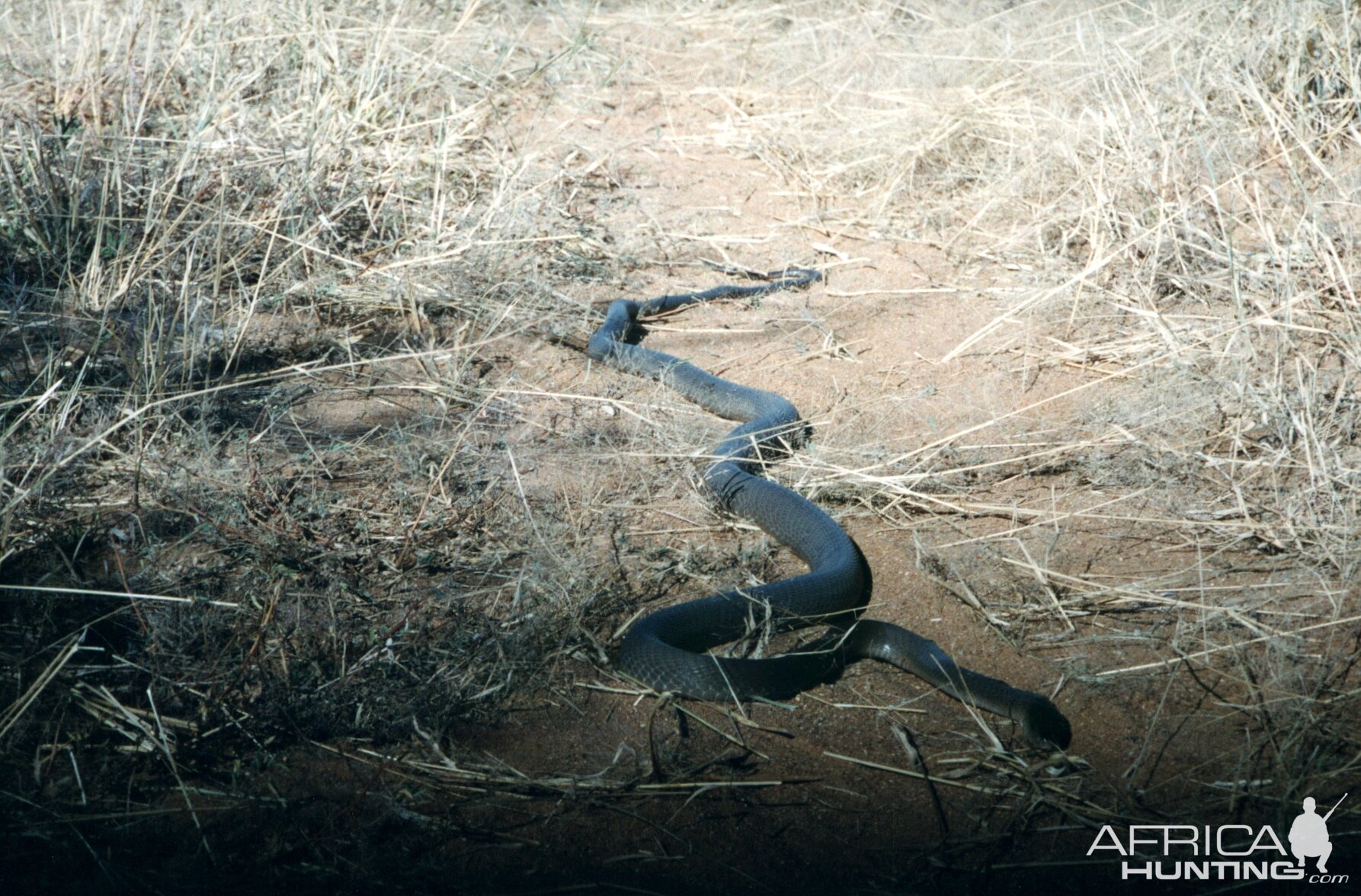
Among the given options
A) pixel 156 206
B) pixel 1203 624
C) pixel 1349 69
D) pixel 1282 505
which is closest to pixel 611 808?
pixel 1203 624

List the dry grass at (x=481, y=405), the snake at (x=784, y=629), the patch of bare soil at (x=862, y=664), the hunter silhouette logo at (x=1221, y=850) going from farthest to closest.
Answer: the snake at (x=784, y=629)
the dry grass at (x=481, y=405)
the patch of bare soil at (x=862, y=664)
the hunter silhouette logo at (x=1221, y=850)

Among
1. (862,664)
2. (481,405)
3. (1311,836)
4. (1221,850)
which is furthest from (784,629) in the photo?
(481,405)

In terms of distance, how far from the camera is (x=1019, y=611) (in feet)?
9.11

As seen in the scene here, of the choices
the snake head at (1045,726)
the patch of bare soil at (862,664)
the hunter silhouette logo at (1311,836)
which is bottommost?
the patch of bare soil at (862,664)

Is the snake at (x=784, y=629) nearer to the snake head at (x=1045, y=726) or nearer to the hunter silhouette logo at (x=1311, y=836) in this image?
the snake head at (x=1045, y=726)

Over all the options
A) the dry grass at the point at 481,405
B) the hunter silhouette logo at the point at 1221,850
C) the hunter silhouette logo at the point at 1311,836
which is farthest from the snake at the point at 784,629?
the hunter silhouette logo at the point at 1311,836

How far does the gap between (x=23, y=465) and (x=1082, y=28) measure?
5.18 m

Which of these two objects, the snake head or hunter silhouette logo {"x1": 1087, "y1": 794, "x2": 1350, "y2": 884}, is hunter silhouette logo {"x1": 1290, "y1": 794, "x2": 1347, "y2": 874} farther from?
the snake head

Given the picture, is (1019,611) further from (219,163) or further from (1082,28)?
(1082,28)

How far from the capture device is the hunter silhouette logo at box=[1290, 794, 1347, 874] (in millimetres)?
2045

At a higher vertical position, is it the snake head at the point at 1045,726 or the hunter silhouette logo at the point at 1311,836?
the hunter silhouette logo at the point at 1311,836

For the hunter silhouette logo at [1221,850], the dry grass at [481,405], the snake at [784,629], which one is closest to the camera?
the hunter silhouette logo at [1221,850]

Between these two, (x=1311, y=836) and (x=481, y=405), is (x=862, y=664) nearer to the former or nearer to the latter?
(x=1311, y=836)

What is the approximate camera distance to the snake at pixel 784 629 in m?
2.52
